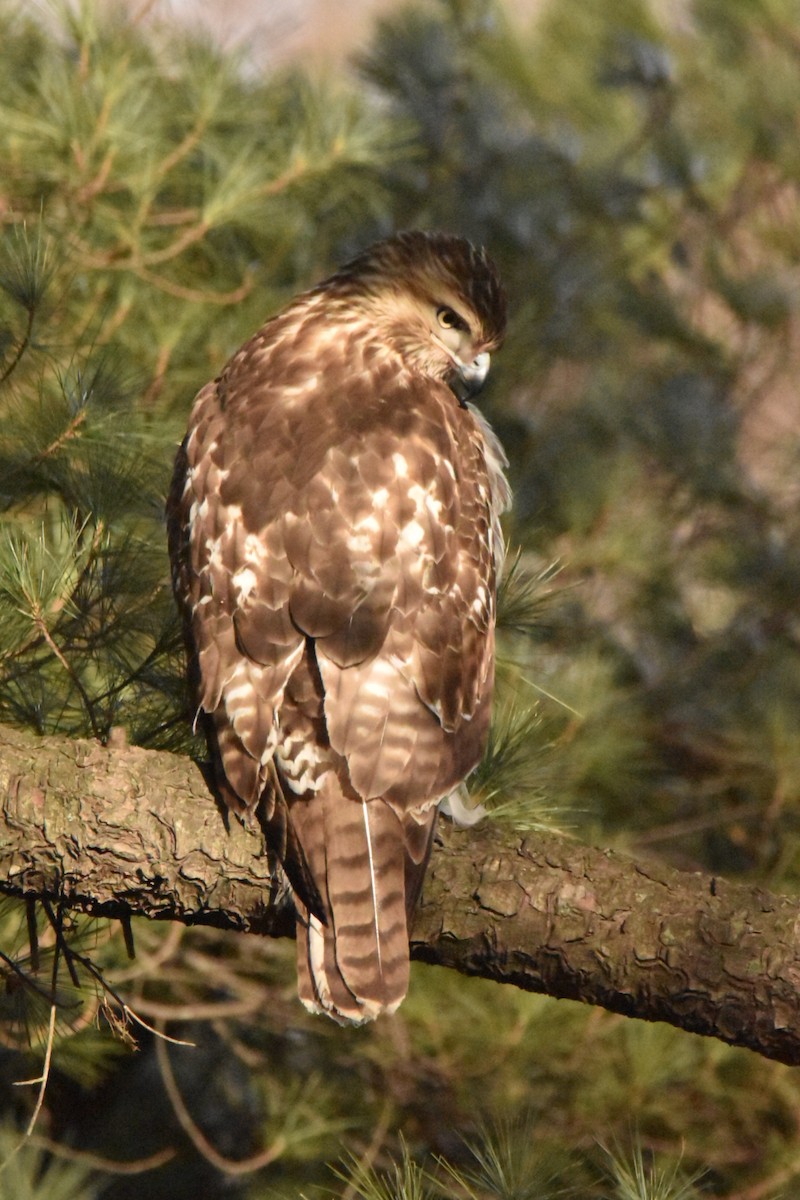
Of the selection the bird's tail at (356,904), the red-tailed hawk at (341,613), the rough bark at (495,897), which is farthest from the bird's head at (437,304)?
the rough bark at (495,897)

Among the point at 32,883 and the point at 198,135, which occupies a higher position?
the point at 198,135

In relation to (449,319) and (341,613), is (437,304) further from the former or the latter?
(341,613)

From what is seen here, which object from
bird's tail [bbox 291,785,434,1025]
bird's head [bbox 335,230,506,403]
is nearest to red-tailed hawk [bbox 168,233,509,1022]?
bird's tail [bbox 291,785,434,1025]

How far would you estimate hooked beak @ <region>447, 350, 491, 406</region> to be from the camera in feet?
10.3

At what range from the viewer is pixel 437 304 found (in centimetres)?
324

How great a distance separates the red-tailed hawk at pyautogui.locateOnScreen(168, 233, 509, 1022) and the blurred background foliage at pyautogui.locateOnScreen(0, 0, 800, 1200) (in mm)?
154

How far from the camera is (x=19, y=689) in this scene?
2.57 meters

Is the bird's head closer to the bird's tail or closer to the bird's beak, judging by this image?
the bird's beak

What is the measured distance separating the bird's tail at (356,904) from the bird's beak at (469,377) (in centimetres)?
104

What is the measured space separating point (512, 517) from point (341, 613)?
1.64 metres

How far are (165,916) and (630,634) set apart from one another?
2.74 m

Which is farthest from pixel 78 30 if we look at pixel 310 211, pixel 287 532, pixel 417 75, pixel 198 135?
pixel 287 532

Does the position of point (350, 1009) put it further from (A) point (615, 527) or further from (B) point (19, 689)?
(A) point (615, 527)

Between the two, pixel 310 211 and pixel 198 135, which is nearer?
pixel 198 135
